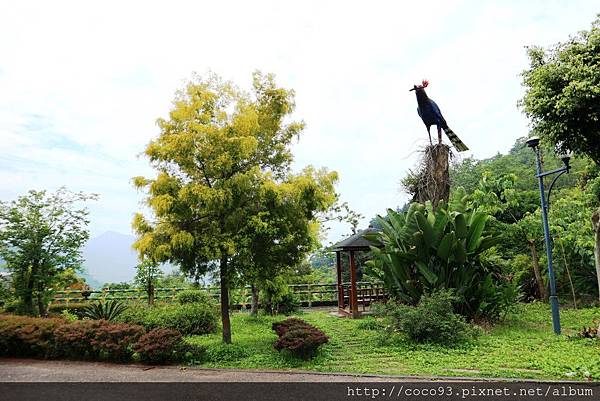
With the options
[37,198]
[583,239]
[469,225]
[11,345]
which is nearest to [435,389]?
[469,225]

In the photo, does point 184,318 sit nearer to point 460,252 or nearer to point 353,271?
point 353,271

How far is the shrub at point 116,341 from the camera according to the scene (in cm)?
696

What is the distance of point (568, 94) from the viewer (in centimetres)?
660

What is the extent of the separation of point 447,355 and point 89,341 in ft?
19.3

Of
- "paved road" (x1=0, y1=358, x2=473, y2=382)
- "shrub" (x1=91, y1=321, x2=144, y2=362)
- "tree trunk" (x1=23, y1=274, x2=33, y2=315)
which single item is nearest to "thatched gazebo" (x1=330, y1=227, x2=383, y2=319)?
"paved road" (x1=0, y1=358, x2=473, y2=382)

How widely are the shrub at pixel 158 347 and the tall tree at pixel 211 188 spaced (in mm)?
1184

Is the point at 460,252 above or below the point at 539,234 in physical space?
below

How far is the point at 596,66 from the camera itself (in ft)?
21.4

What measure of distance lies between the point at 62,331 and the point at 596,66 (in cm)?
970

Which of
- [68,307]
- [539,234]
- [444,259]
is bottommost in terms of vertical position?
[68,307]

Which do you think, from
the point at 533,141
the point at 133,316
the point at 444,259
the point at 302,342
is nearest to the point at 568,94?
the point at 533,141

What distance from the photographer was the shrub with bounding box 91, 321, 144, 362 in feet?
22.8

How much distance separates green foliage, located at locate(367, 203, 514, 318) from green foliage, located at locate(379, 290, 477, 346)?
35.1 inches

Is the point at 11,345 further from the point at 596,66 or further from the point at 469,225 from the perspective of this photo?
the point at 596,66
